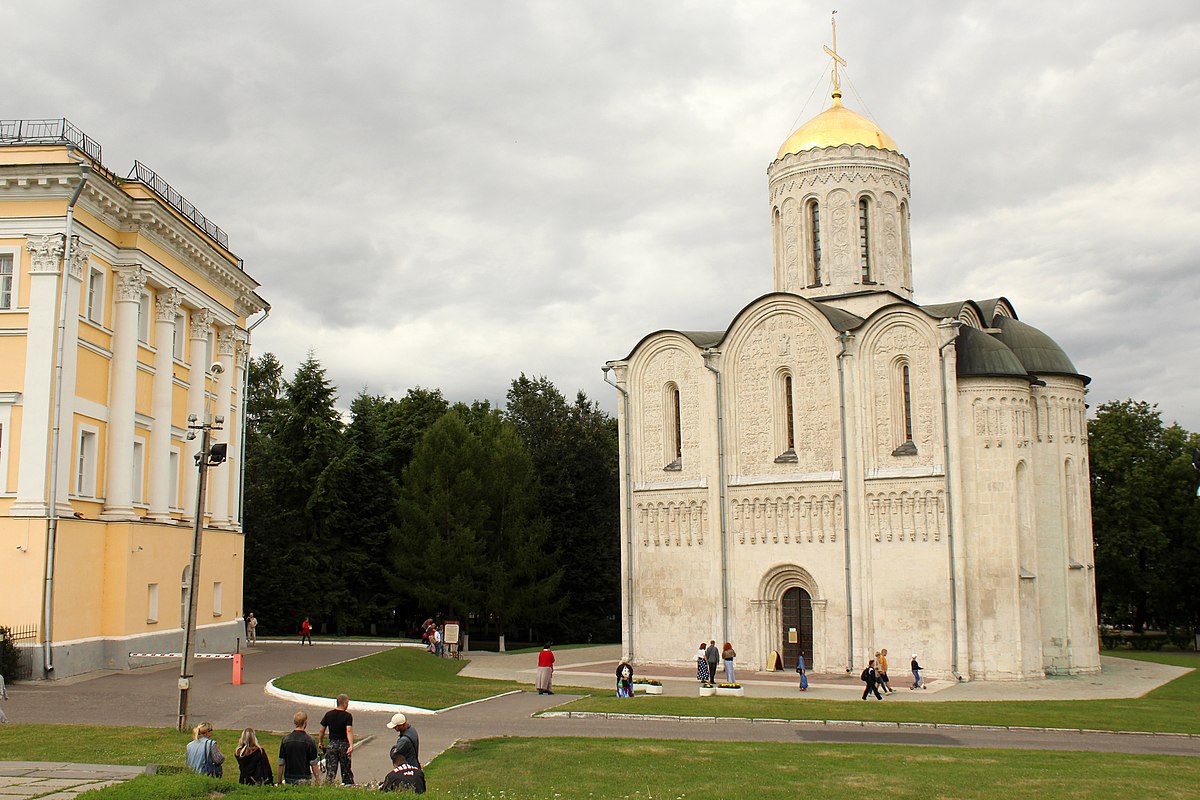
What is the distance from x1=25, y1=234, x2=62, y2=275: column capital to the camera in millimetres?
24703

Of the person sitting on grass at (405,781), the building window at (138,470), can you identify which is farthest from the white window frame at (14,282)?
the person sitting on grass at (405,781)

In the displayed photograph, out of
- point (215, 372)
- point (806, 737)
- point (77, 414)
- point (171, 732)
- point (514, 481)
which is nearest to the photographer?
point (171, 732)

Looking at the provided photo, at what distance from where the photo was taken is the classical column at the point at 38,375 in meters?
24.1

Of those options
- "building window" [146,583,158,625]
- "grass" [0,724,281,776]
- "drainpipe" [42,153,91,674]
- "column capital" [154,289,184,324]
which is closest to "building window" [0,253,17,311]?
Answer: "drainpipe" [42,153,91,674]

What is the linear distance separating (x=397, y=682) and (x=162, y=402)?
1140 cm

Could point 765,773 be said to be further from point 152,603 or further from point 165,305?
→ point 165,305

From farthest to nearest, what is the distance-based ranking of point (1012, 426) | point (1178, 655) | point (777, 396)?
point (1178, 655) → point (777, 396) → point (1012, 426)

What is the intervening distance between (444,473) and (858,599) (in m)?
19.6

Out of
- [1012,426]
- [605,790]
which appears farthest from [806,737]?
[1012,426]

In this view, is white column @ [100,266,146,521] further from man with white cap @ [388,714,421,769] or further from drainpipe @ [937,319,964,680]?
drainpipe @ [937,319,964,680]

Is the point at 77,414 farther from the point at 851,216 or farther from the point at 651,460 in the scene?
the point at 851,216

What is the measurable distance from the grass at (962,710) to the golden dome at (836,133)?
21.0 metres

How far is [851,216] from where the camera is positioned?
37.2 meters

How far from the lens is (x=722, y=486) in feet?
115
